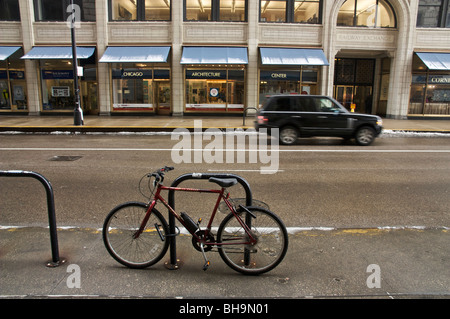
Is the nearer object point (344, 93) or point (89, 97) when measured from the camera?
point (89, 97)

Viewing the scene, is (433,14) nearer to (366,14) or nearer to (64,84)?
(366,14)

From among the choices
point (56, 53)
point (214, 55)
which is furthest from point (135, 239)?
point (56, 53)

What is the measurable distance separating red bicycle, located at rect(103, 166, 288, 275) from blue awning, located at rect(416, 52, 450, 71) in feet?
69.6

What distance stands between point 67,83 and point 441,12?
24501 mm

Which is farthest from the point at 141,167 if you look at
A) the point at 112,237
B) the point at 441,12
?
the point at 441,12

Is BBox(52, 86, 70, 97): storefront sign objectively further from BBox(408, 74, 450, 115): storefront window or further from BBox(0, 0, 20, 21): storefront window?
BBox(408, 74, 450, 115): storefront window

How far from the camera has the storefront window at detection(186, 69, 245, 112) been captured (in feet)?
69.5

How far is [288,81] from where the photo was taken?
21.5 meters

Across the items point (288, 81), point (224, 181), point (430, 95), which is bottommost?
point (224, 181)

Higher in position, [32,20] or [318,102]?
[32,20]

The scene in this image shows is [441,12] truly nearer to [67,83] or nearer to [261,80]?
[261,80]

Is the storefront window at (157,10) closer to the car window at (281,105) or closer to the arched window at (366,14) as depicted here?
the arched window at (366,14)

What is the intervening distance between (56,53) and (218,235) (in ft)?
68.9
